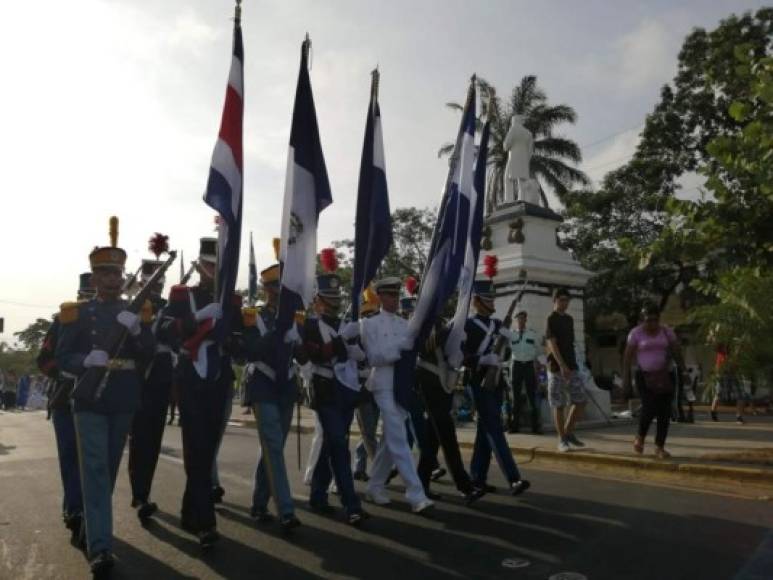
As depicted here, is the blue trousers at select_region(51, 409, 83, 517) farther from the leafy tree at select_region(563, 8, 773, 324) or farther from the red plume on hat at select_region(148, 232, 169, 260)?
the leafy tree at select_region(563, 8, 773, 324)

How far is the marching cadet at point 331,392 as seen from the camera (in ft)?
18.7

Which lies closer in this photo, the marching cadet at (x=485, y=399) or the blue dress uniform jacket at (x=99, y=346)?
the blue dress uniform jacket at (x=99, y=346)

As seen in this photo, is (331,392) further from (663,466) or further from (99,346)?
(663,466)

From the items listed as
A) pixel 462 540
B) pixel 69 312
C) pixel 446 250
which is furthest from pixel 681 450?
pixel 69 312

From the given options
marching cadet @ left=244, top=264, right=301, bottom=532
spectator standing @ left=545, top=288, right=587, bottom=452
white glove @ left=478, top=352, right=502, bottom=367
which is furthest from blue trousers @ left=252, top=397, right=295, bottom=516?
spectator standing @ left=545, top=288, right=587, bottom=452

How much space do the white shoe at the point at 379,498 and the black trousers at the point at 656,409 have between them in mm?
3219

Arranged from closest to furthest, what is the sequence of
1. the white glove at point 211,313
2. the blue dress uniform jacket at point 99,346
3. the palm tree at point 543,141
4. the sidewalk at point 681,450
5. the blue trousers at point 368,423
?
the blue dress uniform jacket at point 99,346
the white glove at point 211,313
the sidewalk at point 681,450
the blue trousers at point 368,423
the palm tree at point 543,141

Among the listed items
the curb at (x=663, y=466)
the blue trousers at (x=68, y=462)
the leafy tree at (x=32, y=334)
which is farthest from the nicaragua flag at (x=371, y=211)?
the leafy tree at (x=32, y=334)

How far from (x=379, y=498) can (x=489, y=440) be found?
1088mm

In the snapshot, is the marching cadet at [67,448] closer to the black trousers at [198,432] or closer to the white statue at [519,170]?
the black trousers at [198,432]

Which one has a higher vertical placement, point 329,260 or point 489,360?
point 329,260

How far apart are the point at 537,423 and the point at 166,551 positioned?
709 cm

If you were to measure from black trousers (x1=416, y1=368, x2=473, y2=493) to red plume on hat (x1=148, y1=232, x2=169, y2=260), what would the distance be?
7.97 ft

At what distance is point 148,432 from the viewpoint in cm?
641
